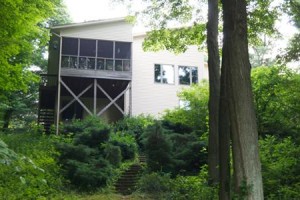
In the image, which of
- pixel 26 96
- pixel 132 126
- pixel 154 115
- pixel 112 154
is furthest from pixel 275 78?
pixel 26 96

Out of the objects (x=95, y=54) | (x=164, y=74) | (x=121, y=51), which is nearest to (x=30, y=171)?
(x=95, y=54)

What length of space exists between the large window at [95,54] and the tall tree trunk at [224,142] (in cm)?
1737

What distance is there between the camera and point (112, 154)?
1549cm

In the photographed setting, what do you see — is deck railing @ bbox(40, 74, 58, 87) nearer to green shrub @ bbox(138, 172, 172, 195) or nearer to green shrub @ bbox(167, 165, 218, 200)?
green shrub @ bbox(138, 172, 172, 195)

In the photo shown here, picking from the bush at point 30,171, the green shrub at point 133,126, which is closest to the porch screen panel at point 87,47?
the green shrub at point 133,126

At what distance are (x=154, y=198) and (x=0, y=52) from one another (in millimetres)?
6784

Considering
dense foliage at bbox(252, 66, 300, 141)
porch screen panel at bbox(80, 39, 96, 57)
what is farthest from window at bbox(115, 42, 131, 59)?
dense foliage at bbox(252, 66, 300, 141)

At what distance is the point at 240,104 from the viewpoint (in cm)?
680

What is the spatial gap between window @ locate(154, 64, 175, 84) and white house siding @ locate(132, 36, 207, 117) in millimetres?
279

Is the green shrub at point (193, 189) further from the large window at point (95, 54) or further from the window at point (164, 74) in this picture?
the window at point (164, 74)

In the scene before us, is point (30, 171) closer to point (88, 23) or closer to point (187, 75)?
point (88, 23)

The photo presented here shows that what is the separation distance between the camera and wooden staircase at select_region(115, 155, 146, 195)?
1359cm

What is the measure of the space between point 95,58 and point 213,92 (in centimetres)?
1377

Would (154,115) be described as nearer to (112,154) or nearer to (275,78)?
(112,154)
